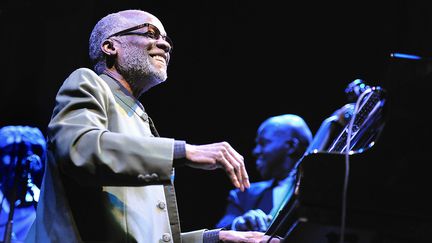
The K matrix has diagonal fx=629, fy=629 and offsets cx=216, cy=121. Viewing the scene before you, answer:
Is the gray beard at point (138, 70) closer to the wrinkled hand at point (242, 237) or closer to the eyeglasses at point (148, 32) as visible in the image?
the eyeglasses at point (148, 32)

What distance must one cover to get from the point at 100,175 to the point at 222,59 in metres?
5.22

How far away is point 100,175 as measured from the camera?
2.38m

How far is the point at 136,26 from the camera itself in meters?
3.64

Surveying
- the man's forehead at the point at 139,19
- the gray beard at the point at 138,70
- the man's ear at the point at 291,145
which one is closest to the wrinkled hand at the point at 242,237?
the gray beard at the point at 138,70

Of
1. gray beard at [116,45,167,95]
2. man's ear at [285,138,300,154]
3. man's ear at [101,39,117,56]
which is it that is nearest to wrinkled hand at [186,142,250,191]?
gray beard at [116,45,167,95]

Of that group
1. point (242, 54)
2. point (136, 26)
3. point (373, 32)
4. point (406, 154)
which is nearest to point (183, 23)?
point (242, 54)

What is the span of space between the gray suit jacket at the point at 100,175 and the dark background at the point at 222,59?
409 cm

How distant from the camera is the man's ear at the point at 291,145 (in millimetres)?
6355

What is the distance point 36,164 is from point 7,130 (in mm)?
1580

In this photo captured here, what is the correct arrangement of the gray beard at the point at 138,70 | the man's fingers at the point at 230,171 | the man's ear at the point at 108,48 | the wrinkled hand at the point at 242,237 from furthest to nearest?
1. the man's ear at the point at 108,48
2. the gray beard at the point at 138,70
3. the wrinkled hand at the point at 242,237
4. the man's fingers at the point at 230,171

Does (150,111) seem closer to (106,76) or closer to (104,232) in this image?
(106,76)

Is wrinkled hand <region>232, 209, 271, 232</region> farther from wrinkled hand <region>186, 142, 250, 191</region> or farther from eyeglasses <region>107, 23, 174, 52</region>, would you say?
wrinkled hand <region>186, 142, 250, 191</region>

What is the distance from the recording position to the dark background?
6.89 meters

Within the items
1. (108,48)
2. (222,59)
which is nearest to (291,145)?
(222,59)
